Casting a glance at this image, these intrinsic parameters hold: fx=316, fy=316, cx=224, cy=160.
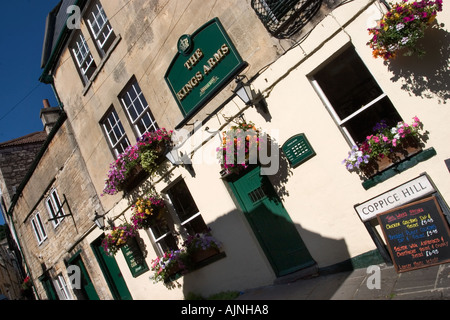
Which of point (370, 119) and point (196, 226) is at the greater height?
point (370, 119)

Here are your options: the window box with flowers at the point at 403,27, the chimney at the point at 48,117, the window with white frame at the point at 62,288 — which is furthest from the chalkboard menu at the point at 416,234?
the chimney at the point at 48,117

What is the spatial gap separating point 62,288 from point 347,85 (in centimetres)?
1338

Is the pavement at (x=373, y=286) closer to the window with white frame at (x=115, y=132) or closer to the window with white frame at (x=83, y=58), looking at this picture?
the window with white frame at (x=115, y=132)

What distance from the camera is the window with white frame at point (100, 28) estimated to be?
8812 mm

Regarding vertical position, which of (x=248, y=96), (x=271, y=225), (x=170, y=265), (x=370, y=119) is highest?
(x=248, y=96)

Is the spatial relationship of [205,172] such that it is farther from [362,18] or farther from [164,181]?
[362,18]

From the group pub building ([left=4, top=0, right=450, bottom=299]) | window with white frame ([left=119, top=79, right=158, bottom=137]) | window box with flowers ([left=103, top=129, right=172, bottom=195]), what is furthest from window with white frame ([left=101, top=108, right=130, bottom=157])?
window box with flowers ([left=103, top=129, right=172, bottom=195])

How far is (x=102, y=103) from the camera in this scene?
9125mm

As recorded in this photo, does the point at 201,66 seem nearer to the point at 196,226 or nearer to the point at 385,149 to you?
the point at 196,226

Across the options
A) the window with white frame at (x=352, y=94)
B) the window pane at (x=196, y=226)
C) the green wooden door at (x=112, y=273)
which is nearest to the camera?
the window with white frame at (x=352, y=94)

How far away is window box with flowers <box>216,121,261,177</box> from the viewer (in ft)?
17.6

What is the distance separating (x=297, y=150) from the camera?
5184mm

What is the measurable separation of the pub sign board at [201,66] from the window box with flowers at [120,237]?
3.51m

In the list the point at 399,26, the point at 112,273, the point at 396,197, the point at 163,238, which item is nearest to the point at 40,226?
the point at 112,273
